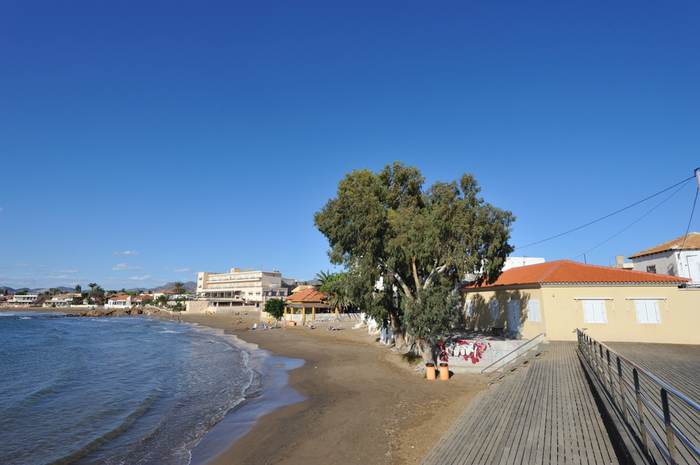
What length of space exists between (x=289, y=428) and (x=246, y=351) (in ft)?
71.8

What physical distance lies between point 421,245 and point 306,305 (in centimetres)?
4494

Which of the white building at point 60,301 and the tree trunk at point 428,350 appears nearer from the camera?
the tree trunk at point 428,350

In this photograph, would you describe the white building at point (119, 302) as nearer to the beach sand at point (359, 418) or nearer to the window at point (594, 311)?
the beach sand at point (359, 418)

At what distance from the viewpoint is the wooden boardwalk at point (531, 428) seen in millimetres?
7180

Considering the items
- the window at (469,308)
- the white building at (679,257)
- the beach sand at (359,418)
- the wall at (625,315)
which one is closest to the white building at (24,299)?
the beach sand at (359,418)

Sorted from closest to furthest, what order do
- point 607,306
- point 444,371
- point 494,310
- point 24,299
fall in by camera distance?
point 444,371
point 607,306
point 494,310
point 24,299

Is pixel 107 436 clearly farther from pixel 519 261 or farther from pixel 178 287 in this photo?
pixel 178 287

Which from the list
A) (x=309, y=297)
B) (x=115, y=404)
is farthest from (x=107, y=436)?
(x=309, y=297)

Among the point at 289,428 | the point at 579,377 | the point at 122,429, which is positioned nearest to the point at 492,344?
the point at 579,377

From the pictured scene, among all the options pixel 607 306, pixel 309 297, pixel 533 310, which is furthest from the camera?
pixel 309 297

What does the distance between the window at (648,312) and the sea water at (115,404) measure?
22.8 meters

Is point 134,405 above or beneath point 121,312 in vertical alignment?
above

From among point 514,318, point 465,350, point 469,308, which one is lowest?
point 465,350

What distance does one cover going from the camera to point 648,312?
822 inches
